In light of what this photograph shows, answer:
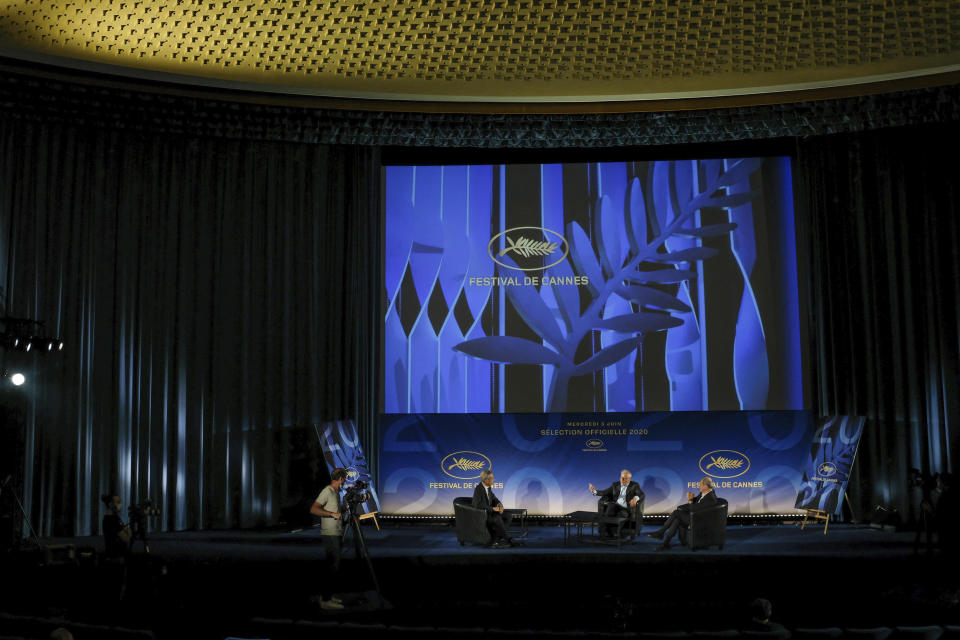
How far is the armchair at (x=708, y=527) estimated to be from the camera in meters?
8.58

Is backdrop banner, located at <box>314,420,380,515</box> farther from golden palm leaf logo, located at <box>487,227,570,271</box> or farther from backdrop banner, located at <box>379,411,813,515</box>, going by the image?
golden palm leaf logo, located at <box>487,227,570,271</box>

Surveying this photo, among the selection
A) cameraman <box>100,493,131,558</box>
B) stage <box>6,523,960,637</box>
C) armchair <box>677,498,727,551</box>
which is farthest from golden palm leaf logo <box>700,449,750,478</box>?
cameraman <box>100,493,131,558</box>

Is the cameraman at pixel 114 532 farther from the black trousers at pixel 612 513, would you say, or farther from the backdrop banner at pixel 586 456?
the black trousers at pixel 612 513

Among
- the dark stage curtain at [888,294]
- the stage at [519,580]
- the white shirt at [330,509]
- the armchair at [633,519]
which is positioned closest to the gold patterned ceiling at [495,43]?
the dark stage curtain at [888,294]

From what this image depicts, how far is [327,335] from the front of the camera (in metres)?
11.2

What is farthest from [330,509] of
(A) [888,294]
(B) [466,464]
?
(A) [888,294]

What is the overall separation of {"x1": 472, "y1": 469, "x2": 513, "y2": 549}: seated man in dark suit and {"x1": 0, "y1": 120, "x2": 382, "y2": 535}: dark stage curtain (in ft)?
7.38

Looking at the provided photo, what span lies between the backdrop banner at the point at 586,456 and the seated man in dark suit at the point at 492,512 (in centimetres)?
142

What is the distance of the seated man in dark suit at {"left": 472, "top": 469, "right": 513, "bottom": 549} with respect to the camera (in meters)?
9.17

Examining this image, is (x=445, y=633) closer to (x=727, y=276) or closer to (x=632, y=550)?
(x=632, y=550)

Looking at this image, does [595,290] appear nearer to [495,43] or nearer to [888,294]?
[888,294]

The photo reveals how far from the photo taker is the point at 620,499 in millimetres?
9547

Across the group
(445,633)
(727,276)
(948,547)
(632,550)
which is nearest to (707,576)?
(632,550)

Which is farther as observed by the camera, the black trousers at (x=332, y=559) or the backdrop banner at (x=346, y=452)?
the backdrop banner at (x=346, y=452)
